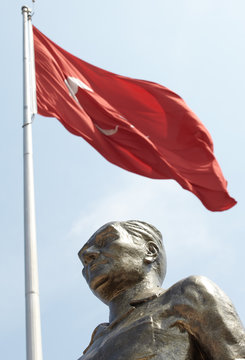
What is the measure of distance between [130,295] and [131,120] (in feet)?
32.2

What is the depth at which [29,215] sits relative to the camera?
430 inches

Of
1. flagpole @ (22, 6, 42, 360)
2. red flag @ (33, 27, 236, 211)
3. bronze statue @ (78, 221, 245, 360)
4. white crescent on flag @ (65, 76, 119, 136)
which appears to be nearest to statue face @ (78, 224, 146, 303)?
bronze statue @ (78, 221, 245, 360)

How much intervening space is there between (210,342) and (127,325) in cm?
61

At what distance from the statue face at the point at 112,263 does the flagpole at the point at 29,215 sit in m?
3.06

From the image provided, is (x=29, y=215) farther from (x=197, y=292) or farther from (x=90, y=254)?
(x=197, y=292)

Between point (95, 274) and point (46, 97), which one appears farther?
point (46, 97)

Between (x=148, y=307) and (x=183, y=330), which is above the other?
(x=148, y=307)

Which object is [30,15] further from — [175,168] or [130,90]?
[175,168]

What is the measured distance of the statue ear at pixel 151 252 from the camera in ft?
20.6

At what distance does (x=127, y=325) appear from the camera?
566 centimetres

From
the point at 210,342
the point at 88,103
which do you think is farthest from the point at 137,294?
the point at 88,103

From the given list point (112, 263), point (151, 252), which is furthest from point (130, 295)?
point (151, 252)

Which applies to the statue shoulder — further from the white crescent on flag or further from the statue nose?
the white crescent on flag

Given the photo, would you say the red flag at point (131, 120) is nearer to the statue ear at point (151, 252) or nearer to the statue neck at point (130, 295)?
the statue ear at point (151, 252)
